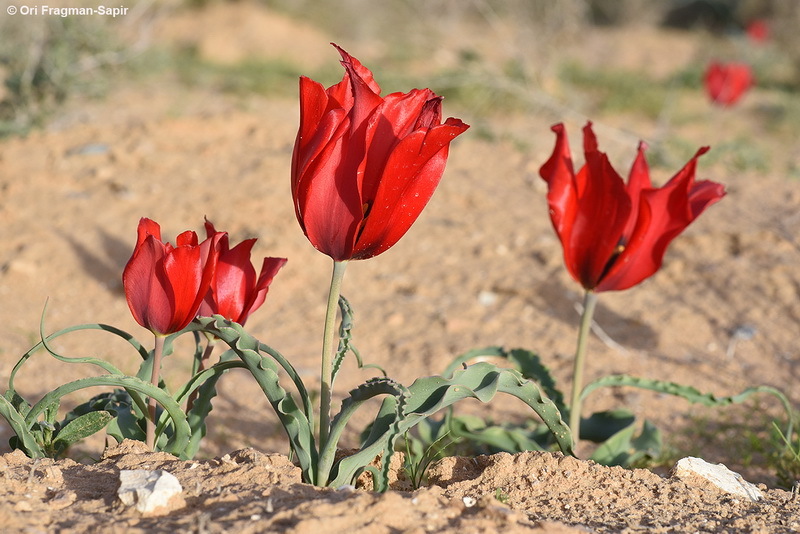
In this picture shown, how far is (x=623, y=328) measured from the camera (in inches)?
136

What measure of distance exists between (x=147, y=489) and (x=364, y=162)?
65cm

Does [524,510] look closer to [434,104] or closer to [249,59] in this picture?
[434,104]

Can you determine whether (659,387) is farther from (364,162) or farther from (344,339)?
(364,162)

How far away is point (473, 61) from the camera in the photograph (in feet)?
21.7

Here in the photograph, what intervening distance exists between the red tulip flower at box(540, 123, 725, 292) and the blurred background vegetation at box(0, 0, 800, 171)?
10.9 feet

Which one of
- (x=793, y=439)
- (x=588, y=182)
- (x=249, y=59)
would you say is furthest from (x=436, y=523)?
(x=249, y=59)

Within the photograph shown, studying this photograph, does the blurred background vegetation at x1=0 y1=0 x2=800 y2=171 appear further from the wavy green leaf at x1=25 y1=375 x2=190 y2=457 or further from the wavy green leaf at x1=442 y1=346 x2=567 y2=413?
the wavy green leaf at x1=25 y1=375 x2=190 y2=457

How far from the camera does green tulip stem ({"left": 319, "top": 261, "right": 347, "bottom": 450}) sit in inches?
64.2

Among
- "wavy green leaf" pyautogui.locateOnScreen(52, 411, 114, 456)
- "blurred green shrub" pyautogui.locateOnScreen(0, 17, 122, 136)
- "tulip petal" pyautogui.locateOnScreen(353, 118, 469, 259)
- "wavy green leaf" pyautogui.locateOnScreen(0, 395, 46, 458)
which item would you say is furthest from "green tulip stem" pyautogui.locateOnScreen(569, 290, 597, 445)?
"blurred green shrub" pyautogui.locateOnScreen(0, 17, 122, 136)

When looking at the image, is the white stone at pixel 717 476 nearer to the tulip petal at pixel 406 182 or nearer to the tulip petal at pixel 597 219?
the tulip petal at pixel 597 219

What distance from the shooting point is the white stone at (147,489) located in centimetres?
149

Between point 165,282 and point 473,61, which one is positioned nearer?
point 165,282

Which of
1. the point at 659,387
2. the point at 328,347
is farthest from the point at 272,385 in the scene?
the point at 659,387

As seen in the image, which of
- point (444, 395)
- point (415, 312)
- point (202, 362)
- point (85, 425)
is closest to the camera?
point (444, 395)
